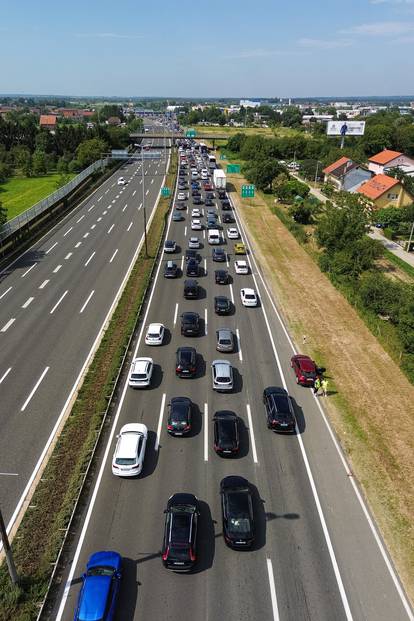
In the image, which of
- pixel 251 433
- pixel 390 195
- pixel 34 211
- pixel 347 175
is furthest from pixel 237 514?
pixel 347 175

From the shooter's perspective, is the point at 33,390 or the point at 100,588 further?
the point at 33,390

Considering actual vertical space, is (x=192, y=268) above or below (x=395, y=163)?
below

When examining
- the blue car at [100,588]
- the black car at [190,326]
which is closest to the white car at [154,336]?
the black car at [190,326]

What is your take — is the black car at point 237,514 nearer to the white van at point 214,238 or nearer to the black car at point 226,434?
the black car at point 226,434

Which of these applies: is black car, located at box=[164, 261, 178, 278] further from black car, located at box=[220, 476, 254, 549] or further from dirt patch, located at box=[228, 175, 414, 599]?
black car, located at box=[220, 476, 254, 549]

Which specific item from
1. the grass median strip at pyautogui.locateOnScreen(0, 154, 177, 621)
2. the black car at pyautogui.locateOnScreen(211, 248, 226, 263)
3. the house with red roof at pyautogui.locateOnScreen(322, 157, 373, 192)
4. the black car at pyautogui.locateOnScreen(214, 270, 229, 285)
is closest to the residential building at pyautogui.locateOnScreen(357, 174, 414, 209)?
the house with red roof at pyautogui.locateOnScreen(322, 157, 373, 192)

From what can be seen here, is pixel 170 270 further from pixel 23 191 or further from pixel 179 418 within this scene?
pixel 23 191
